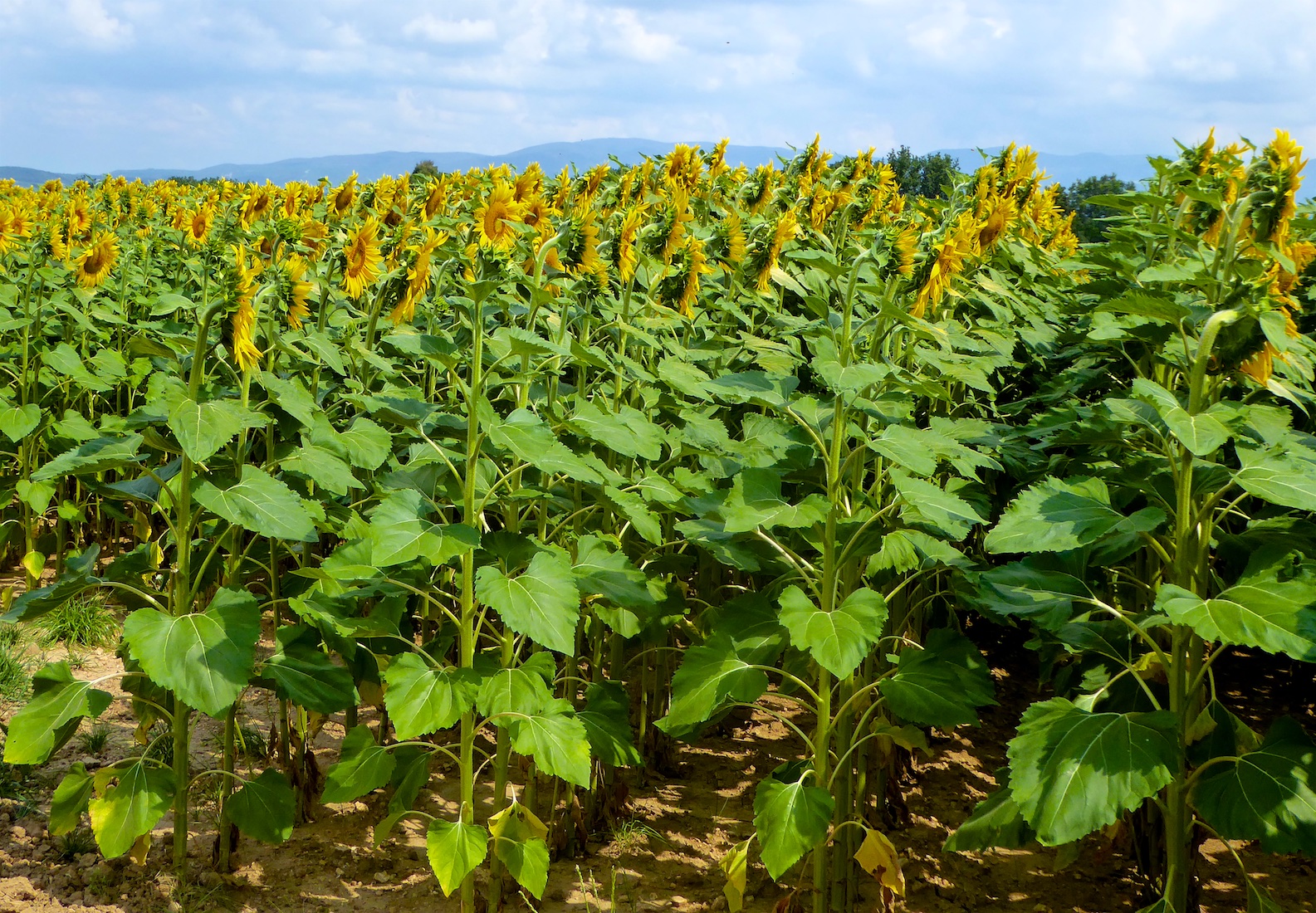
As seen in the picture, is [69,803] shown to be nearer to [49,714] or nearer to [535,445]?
[49,714]

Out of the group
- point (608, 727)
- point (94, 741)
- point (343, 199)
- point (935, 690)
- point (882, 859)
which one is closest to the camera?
point (935, 690)

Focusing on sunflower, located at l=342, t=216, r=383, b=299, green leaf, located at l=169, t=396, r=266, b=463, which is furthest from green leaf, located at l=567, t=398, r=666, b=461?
sunflower, located at l=342, t=216, r=383, b=299

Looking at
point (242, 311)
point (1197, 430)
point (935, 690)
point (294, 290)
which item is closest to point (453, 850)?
point (935, 690)

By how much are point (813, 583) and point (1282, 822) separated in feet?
3.80

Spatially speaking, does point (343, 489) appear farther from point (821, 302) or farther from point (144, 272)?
point (144, 272)

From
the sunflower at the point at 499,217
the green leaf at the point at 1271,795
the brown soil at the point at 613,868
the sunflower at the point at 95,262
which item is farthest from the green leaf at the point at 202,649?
the sunflower at the point at 95,262

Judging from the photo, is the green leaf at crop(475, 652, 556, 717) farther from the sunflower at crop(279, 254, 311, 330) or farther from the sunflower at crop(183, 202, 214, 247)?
the sunflower at crop(183, 202, 214, 247)

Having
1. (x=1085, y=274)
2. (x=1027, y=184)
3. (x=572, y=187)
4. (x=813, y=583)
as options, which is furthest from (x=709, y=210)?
(x=813, y=583)

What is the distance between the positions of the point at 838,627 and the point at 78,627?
14.0 ft

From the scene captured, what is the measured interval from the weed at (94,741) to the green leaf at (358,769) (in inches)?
66.9

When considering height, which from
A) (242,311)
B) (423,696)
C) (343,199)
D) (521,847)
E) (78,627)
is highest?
(343,199)

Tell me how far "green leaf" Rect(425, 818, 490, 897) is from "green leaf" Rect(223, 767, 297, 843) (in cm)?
52

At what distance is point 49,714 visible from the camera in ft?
9.14

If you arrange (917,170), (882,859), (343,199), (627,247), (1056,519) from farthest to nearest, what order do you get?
(917,170)
(343,199)
(627,247)
(882,859)
(1056,519)
